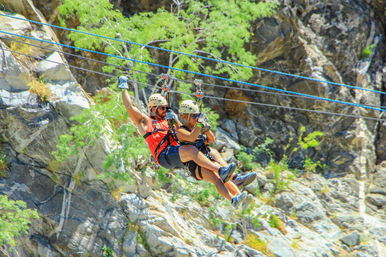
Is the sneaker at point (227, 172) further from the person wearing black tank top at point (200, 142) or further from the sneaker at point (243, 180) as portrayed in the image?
the sneaker at point (243, 180)

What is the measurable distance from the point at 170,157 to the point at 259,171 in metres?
8.11

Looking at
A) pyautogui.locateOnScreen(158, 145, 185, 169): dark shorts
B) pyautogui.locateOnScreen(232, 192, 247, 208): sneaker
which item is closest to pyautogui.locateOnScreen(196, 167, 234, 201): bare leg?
pyautogui.locateOnScreen(232, 192, 247, 208): sneaker

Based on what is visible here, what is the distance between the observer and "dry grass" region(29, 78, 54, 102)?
9453 millimetres

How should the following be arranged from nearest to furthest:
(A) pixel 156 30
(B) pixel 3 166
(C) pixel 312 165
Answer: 1. (B) pixel 3 166
2. (A) pixel 156 30
3. (C) pixel 312 165

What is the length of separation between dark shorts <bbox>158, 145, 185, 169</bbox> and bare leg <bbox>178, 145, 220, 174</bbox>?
0.46 ft

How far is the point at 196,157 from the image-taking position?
235 inches

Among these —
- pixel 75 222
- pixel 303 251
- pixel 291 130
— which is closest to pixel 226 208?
pixel 303 251

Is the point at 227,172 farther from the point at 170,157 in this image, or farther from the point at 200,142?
the point at 170,157

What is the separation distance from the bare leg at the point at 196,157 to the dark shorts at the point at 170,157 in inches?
5.6

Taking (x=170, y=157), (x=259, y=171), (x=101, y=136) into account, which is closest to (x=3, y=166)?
(x=101, y=136)

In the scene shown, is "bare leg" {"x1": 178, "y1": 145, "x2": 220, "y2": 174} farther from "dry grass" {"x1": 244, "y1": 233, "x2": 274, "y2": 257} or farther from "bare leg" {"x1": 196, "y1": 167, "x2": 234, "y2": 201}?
"dry grass" {"x1": 244, "y1": 233, "x2": 274, "y2": 257}

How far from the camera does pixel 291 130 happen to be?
15.5m

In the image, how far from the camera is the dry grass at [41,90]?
9.45 m

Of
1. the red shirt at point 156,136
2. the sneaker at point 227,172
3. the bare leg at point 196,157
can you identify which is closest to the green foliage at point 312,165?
the red shirt at point 156,136
